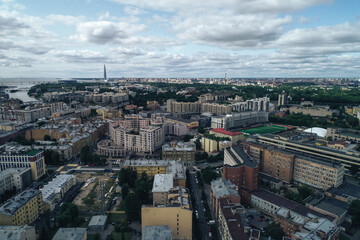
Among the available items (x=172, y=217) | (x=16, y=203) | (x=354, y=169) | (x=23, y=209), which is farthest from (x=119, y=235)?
(x=354, y=169)

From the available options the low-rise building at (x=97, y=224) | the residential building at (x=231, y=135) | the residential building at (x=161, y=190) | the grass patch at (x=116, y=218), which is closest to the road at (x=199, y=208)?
the residential building at (x=161, y=190)

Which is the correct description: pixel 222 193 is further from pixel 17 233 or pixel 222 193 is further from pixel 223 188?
pixel 17 233

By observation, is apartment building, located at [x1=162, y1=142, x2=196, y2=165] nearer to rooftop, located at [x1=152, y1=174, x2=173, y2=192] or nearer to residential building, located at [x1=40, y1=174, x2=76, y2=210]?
rooftop, located at [x1=152, y1=174, x2=173, y2=192]

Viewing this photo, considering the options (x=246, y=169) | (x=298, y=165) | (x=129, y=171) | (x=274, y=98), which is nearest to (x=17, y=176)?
(x=129, y=171)

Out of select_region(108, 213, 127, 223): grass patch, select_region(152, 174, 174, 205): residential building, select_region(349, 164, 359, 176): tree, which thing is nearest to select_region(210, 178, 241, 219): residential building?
select_region(152, 174, 174, 205): residential building

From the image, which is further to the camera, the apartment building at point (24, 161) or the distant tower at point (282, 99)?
the distant tower at point (282, 99)

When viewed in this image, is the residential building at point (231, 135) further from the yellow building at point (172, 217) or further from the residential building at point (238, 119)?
the yellow building at point (172, 217)
